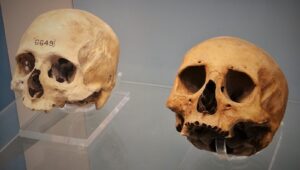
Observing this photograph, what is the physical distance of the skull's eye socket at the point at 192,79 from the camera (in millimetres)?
1436

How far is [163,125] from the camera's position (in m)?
1.82

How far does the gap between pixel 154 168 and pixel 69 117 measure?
427 mm

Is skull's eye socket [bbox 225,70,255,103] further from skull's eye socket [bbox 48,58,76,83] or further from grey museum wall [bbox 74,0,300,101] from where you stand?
skull's eye socket [bbox 48,58,76,83]

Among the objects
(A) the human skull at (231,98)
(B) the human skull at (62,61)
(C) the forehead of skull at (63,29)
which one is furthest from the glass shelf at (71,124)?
(A) the human skull at (231,98)

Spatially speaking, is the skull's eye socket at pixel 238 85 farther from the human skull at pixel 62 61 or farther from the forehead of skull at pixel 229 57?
the human skull at pixel 62 61

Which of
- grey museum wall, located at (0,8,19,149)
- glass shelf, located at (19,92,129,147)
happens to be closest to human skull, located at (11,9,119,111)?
glass shelf, located at (19,92,129,147)

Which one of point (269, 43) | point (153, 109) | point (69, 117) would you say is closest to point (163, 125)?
point (153, 109)

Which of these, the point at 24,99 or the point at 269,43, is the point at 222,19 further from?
the point at 24,99

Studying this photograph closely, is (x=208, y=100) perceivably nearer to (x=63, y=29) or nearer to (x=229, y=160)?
(x=229, y=160)

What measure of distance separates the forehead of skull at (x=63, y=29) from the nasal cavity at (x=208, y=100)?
469 millimetres

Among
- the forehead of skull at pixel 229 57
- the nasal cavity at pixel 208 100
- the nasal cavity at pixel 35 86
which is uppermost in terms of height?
the forehead of skull at pixel 229 57

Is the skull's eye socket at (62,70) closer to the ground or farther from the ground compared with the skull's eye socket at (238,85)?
closer to the ground

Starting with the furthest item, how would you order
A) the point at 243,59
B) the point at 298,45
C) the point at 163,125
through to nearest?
the point at 163,125, the point at 298,45, the point at 243,59

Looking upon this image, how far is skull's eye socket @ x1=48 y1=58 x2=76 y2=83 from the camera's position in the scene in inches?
63.2
